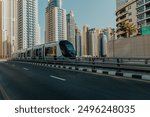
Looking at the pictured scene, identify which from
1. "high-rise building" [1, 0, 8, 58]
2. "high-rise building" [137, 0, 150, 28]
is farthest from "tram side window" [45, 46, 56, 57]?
"high-rise building" [1, 0, 8, 58]

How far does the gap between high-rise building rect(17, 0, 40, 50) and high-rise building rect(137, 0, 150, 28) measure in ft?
291

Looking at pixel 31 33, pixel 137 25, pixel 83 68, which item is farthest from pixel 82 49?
pixel 83 68

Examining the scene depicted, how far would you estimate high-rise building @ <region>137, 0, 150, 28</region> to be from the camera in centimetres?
7769

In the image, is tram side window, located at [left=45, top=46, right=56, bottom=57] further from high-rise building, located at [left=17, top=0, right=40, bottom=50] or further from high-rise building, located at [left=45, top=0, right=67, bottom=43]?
high-rise building, located at [left=45, top=0, right=67, bottom=43]

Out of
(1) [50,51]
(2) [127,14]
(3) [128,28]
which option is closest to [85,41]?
(2) [127,14]

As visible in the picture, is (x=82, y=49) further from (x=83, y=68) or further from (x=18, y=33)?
(x=83, y=68)

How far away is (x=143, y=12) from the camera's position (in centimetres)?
7912

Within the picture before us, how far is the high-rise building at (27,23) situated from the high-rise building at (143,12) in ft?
291

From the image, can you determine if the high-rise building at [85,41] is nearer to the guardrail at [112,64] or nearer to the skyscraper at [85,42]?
the skyscraper at [85,42]

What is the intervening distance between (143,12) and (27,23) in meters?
99.0

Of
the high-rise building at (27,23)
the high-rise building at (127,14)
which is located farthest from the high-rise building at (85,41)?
the high-rise building at (127,14)

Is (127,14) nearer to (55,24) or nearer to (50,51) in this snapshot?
(50,51)

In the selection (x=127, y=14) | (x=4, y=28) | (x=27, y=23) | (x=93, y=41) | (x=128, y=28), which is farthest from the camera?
(x=93, y=41)

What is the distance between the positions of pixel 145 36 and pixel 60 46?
16876 mm
